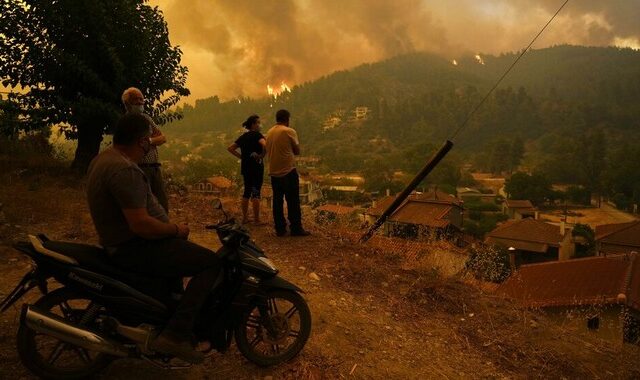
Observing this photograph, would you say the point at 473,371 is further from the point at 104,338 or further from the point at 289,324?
the point at 104,338

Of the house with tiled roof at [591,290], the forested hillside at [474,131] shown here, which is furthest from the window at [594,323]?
the forested hillside at [474,131]

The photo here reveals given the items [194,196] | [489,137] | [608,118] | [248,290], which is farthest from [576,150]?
[248,290]

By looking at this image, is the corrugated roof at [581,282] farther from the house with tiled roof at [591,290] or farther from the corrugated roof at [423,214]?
the corrugated roof at [423,214]

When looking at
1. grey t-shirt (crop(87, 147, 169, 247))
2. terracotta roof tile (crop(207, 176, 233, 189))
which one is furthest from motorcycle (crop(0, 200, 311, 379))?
terracotta roof tile (crop(207, 176, 233, 189))

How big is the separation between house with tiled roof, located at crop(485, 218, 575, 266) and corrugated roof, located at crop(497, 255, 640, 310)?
11.3 meters

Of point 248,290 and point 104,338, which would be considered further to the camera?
point 248,290

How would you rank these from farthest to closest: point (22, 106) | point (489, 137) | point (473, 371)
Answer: point (489, 137) < point (22, 106) < point (473, 371)

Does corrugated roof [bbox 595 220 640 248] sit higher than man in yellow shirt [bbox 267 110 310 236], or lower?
lower

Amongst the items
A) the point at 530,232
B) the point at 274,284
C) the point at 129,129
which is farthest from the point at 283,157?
the point at 530,232

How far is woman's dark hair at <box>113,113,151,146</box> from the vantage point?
287 centimetres

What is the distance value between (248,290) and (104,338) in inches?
42.7

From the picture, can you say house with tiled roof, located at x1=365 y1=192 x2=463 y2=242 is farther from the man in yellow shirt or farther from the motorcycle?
the motorcycle

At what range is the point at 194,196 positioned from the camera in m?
11.7

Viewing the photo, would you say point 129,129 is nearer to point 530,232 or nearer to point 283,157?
point 283,157
